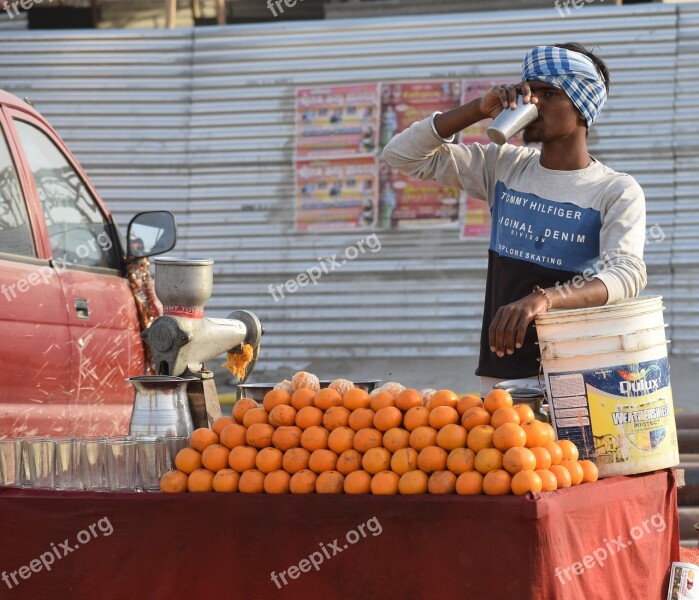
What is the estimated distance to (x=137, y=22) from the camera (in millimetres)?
12383

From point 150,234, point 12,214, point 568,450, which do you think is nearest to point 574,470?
point 568,450

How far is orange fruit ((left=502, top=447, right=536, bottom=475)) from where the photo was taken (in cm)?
302

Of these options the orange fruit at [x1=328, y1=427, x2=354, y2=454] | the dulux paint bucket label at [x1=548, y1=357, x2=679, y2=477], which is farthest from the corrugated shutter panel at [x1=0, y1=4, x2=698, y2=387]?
the orange fruit at [x1=328, y1=427, x2=354, y2=454]

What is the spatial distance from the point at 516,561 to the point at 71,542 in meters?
1.36

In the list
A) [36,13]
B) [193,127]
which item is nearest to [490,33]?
[193,127]

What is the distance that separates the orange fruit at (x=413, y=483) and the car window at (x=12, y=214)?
205 centimetres

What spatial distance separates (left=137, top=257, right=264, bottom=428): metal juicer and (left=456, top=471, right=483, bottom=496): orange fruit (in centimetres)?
131

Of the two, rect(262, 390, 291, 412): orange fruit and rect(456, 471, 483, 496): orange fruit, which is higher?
rect(262, 390, 291, 412): orange fruit

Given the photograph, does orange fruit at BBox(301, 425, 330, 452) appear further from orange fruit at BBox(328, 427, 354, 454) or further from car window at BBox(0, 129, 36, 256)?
car window at BBox(0, 129, 36, 256)

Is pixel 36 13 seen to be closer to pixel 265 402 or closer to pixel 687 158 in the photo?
pixel 687 158

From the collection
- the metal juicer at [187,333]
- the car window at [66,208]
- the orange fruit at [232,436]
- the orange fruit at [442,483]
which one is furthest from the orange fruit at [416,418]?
the car window at [66,208]

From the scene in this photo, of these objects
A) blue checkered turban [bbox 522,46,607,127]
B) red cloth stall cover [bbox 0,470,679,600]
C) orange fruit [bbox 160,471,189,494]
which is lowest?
red cloth stall cover [bbox 0,470,679,600]

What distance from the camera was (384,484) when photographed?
3.11 m

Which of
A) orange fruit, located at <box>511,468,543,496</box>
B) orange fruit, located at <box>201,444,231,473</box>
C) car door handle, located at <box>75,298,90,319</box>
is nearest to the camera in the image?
orange fruit, located at <box>511,468,543,496</box>
